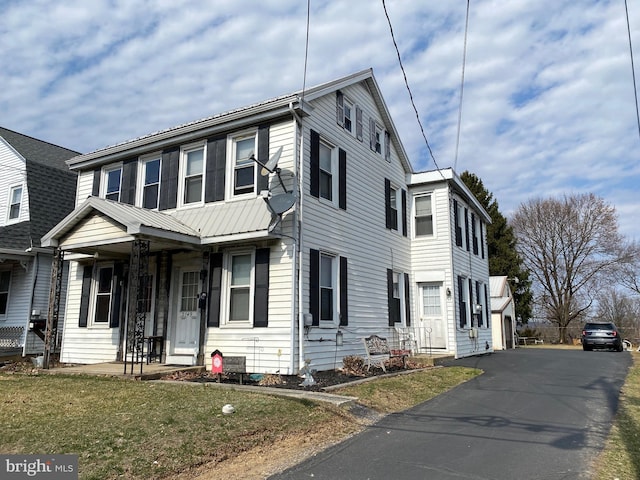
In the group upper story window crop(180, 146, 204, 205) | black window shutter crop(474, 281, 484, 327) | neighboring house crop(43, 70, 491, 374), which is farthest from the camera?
black window shutter crop(474, 281, 484, 327)

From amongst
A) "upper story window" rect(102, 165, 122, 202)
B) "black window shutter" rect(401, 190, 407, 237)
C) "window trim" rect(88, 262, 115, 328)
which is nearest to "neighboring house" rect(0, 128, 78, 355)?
"window trim" rect(88, 262, 115, 328)

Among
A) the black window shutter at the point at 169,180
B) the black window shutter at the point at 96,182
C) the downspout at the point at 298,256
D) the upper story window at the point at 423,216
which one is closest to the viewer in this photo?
the downspout at the point at 298,256

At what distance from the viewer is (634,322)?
51688 mm

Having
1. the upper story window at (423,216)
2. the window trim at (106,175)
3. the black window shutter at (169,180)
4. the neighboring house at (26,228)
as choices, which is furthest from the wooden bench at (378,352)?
the neighboring house at (26,228)

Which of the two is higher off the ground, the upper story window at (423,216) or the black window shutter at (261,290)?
the upper story window at (423,216)

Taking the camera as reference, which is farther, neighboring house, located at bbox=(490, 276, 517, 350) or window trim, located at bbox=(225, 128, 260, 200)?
neighboring house, located at bbox=(490, 276, 517, 350)

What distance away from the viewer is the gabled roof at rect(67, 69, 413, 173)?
1152 cm

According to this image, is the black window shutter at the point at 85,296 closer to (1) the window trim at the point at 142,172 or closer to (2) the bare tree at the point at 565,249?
(1) the window trim at the point at 142,172

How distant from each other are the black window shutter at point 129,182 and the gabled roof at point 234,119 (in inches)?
11.0

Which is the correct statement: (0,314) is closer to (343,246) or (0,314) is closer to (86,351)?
(86,351)

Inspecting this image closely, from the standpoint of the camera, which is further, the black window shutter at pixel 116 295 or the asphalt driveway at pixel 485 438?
the black window shutter at pixel 116 295

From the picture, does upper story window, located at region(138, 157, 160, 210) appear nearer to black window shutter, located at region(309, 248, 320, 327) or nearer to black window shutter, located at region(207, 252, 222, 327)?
black window shutter, located at region(207, 252, 222, 327)

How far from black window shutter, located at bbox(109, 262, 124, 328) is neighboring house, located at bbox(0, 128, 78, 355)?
3534 millimetres

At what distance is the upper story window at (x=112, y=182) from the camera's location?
14648mm
